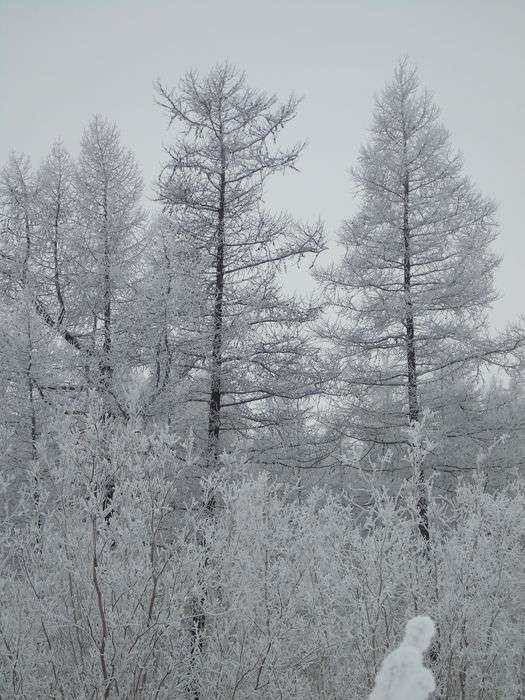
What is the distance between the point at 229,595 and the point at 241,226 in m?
6.69

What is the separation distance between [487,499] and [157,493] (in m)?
3.06

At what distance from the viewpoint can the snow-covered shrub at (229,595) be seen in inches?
155

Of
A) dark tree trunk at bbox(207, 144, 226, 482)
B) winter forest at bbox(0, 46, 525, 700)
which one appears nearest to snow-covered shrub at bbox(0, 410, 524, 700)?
winter forest at bbox(0, 46, 525, 700)

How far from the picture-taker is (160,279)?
25.1 ft

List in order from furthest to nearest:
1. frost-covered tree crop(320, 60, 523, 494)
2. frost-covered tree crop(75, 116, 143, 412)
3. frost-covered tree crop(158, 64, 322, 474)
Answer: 1. frost-covered tree crop(320, 60, 523, 494)
2. frost-covered tree crop(158, 64, 322, 474)
3. frost-covered tree crop(75, 116, 143, 412)

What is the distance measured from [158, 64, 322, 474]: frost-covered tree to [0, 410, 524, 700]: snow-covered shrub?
4498mm

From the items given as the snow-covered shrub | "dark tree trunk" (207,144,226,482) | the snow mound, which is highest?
"dark tree trunk" (207,144,226,482)

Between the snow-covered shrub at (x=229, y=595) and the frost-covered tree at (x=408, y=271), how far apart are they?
534 cm

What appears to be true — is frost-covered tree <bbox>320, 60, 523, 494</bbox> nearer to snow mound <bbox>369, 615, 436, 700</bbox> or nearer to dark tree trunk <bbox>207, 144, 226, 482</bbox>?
dark tree trunk <bbox>207, 144, 226, 482</bbox>

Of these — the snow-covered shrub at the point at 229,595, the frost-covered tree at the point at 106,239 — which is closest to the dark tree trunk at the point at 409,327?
the snow-covered shrub at the point at 229,595

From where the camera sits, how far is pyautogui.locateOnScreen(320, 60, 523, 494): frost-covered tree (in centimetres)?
1005

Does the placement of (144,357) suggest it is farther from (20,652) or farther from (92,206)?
(20,652)

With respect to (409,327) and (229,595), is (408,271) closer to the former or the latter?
(409,327)

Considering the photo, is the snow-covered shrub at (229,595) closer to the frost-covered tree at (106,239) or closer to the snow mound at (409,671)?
the snow mound at (409,671)
